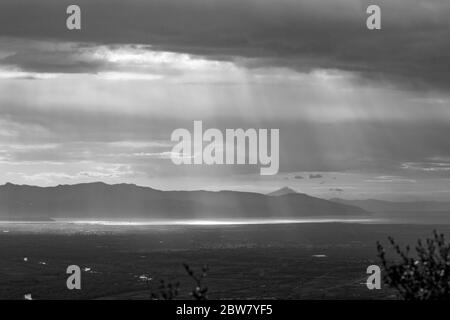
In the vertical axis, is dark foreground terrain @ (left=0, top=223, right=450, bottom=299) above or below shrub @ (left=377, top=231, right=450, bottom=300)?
below

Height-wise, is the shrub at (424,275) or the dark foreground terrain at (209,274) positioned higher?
the shrub at (424,275)

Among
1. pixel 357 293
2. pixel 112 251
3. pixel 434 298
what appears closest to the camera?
pixel 434 298

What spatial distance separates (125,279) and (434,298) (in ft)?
331

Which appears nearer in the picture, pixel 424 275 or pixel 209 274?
pixel 424 275

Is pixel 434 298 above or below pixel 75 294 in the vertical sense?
above

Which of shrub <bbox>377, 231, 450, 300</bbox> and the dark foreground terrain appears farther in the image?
the dark foreground terrain

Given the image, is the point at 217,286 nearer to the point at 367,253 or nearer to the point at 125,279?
the point at 125,279

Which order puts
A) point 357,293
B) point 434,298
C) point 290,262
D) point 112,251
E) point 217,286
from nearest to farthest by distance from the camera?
point 434,298 → point 357,293 → point 217,286 → point 290,262 → point 112,251

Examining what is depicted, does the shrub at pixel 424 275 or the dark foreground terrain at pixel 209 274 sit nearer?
the shrub at pixel 424 275

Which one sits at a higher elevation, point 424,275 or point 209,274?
point 424,275
